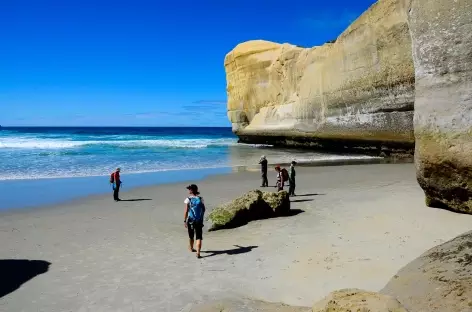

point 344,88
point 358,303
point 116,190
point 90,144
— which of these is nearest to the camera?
point 358,303

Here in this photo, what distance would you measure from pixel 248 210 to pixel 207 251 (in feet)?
6.58

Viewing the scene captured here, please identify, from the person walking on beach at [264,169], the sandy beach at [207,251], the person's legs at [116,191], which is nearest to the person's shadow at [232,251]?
the sandy beach at [207,251]

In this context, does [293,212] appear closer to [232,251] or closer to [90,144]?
[232,251]

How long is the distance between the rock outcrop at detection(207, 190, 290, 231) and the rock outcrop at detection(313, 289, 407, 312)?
6106 mm

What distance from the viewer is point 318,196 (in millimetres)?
11945

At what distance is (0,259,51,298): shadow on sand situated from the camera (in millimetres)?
5914

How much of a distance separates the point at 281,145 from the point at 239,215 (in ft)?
94.3

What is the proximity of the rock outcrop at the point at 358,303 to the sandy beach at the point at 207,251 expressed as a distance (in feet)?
7.85

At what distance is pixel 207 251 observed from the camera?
728 centimetres

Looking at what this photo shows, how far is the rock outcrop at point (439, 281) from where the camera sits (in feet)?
9.70

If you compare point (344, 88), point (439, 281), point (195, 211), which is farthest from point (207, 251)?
point (344, 88)

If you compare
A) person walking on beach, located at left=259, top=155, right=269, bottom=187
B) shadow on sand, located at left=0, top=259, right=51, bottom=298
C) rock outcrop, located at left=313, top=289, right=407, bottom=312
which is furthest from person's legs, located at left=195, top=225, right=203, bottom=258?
person walking on beach, located at left=259, top=155, right=269, bottom=187

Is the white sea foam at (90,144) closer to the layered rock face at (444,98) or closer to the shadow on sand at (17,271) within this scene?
the layered rock face at (444,98)

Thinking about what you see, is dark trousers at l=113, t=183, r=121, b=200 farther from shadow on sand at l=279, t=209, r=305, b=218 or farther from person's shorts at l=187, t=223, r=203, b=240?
person's shorts at l=187, t=223, r=203, b=240
